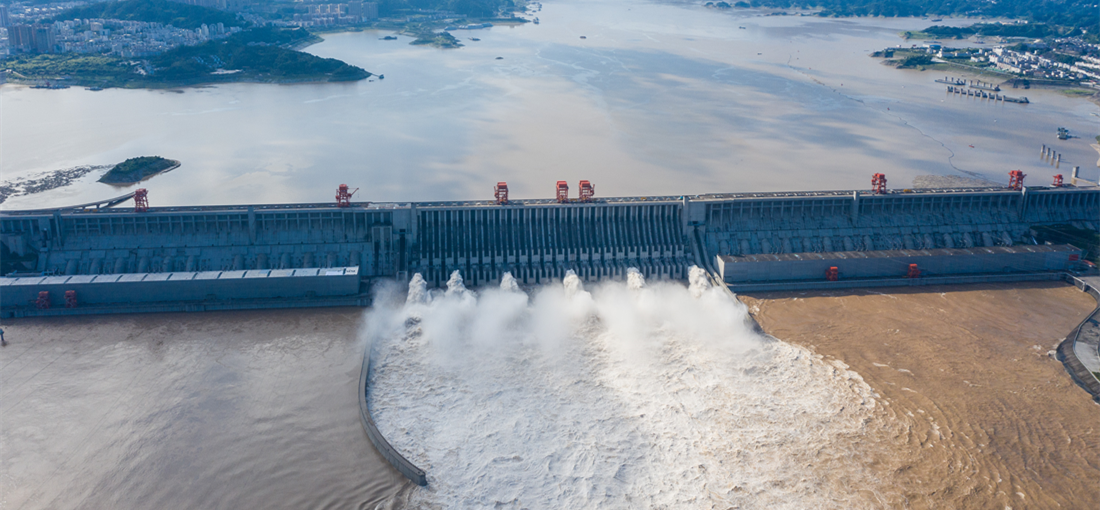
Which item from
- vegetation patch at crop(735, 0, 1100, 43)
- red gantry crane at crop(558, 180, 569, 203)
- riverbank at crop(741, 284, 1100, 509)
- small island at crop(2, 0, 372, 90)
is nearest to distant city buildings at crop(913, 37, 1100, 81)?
vegetation patch at crop(735, 0, 1100, 43)

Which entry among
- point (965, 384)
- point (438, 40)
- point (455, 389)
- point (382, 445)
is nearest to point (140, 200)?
point (455, 389)

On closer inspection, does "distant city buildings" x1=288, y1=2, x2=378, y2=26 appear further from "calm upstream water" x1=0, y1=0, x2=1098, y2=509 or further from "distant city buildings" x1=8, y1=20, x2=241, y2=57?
"calm upstream water" x1=0, y1=0, x2=1098, y2=509

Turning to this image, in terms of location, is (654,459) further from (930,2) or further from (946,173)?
(930,2)

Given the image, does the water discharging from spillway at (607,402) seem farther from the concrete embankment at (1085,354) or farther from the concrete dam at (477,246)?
the concrete embankment at (1085,354)

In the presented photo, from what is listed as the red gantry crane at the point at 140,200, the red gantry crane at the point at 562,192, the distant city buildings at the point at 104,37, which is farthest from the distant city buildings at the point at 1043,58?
the distant city buildings at the point at 104,37

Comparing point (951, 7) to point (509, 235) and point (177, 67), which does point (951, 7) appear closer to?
point (177, 67)

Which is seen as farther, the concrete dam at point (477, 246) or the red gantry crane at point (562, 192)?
the red gantry crane at point (562, 192)

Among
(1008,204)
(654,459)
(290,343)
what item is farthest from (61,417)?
(1008,204)
